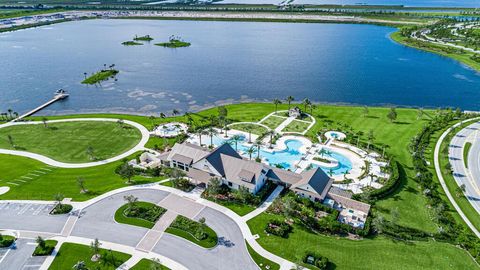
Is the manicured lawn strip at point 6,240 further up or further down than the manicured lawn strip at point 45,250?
further up

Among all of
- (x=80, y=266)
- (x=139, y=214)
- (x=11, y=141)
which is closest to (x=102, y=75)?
(x=11, y=141)

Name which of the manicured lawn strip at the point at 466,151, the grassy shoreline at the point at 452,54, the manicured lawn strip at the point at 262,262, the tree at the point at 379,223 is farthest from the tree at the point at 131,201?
the grassy shoreline at the point at 452,54

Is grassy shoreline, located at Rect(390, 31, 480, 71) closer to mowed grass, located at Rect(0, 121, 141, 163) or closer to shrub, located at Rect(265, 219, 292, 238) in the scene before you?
shrub, located at Rect(265, 219, 292, 238)

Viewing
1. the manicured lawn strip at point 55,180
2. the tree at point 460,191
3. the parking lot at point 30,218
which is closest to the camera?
the parking lot at point 30,218

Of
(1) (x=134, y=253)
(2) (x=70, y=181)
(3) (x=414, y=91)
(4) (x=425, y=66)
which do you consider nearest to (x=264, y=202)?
(1) (x=134, y=253)

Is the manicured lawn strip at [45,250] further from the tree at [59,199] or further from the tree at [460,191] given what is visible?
the tree at [460,191]

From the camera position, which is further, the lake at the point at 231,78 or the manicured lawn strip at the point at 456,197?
the lake at the point at 231,78

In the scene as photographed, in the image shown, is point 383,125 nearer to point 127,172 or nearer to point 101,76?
point 127,172

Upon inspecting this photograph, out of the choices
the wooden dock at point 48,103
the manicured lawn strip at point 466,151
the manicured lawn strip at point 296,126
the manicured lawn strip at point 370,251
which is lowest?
the manicured lawn strip at point 370,251
